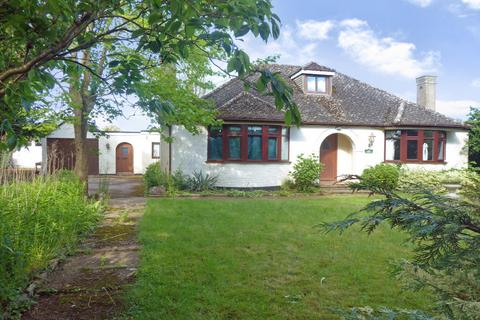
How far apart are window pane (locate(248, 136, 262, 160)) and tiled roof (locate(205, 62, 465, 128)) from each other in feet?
3.04

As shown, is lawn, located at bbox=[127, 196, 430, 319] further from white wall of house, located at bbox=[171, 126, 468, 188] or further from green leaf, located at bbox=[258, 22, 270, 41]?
white wall of house, located at bbox=[171, 126, 468, 188]

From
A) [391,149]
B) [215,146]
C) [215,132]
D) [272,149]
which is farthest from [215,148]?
[391,149]

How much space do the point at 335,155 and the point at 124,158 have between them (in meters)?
15.8

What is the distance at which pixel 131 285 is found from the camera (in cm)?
432

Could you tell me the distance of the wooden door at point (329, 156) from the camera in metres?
17.3

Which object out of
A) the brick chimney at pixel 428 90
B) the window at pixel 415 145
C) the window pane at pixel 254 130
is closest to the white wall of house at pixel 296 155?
the window at pixel 415 145

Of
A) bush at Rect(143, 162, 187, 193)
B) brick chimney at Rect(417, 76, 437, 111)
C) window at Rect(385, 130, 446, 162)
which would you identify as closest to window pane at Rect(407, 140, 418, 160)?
window at Rect(385, 130, 446, 162)

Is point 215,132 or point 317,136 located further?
point 317,136

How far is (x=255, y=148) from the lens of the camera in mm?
15039

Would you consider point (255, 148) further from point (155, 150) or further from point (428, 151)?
point (155, 150)

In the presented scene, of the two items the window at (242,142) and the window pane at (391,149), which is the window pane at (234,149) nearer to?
the window at (242,142)

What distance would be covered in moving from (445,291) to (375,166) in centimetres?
1494

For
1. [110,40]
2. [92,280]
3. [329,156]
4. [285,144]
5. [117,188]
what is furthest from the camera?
[329,156]

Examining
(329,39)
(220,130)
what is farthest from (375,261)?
(220,130)
